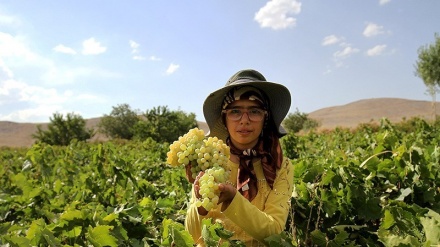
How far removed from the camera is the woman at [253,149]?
2.03m

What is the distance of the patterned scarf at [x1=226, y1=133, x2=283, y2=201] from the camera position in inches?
81.8

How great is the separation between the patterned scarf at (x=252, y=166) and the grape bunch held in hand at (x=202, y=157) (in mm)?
469

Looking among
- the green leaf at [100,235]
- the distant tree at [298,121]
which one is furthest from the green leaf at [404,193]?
the distant tree at [298,121]

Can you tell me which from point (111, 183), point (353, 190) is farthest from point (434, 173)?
point (111, 183)

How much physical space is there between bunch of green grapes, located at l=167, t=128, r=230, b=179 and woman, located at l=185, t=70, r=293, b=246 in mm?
408

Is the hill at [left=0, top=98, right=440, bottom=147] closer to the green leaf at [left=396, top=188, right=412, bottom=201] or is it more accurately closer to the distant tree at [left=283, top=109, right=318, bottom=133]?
the distant tree at [left=283, top=109, right=318, bottom=133]

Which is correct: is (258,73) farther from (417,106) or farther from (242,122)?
(417,106)

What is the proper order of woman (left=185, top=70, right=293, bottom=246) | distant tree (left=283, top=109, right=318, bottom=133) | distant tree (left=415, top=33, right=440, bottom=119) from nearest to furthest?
woman (left=185, top=70, right=293, bottom=246) → distant tree (left=415, top=33, right=440, bottom=119) → distant tree (left=283, top=109, right=318, bottom=133)

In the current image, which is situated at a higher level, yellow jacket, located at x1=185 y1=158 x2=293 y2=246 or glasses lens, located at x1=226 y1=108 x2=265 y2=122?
glasses lens, located at x1=226 y1=108 x2=265 y2=122

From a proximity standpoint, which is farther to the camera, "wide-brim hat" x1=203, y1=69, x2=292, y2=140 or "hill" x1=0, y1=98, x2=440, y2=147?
"hill" x1=0, y1=98, x2=440, y2=147

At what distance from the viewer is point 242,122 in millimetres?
2105

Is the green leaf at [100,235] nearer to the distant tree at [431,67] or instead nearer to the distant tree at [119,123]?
the distant tree at [431,67]

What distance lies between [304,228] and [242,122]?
3.03 ft

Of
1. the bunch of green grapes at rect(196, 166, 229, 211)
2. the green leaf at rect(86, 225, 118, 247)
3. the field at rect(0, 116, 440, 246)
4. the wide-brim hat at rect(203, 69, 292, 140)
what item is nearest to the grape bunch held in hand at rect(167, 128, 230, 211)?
the bunch of green grapes at rect(196, 166, 229, 211)
